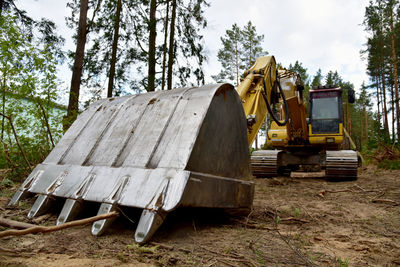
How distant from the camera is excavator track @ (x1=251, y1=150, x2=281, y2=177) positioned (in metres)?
8.52

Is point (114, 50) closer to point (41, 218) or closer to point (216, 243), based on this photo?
point (41, 218)

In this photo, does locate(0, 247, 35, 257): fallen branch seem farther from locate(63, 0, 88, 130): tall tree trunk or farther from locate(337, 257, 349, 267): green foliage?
locate(63, 0, 88, 130): tall tree trunk

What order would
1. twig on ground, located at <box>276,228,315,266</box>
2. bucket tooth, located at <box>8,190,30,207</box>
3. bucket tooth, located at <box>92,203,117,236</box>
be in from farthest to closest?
1. bucket tooth, located at <box>8,190,30,207</box>
2. bucket tooth, located at <box>92,203,117,236</box>
3. twig on ground, located at <box>276,228,315,266</box>

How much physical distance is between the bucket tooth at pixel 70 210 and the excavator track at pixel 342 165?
685cm

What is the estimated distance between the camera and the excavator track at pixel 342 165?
7.54 metres

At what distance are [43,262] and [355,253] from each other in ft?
6.57

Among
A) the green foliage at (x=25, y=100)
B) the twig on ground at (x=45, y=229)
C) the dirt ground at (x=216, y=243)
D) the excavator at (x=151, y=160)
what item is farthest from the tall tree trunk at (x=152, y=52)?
the twig on ground at (x=45, y=229)

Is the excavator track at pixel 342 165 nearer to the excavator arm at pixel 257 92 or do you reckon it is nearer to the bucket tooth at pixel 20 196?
the excavator arm at pixel 257 92

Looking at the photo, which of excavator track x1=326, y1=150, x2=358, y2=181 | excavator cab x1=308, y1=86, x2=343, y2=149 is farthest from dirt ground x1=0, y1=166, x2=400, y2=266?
excavator cab x1=308, y1=86, x2=343, y2=149

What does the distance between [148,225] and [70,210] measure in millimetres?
692

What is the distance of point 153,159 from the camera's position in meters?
2.33

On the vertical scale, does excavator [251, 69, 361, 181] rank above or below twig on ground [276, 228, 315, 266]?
above

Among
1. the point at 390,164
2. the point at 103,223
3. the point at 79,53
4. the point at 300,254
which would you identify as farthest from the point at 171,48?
the point at 300,254

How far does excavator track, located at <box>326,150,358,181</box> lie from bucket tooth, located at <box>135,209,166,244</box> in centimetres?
676
